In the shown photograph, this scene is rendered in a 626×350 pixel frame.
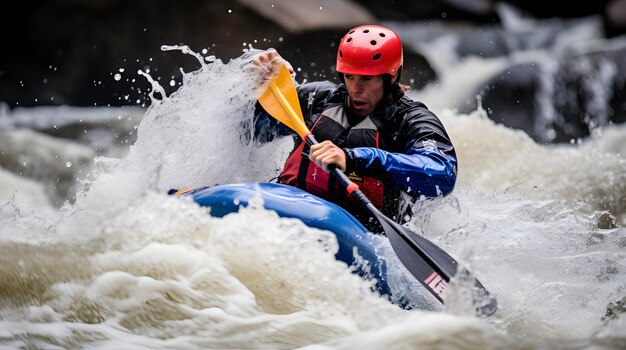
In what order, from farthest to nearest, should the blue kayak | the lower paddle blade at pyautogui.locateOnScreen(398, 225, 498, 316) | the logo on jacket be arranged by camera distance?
the logo on jacket → the blue kayak → the lower paddle blade at pyautogui.locateOnScreen(398, 225, 498, 316)

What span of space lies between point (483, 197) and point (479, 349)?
70.2 inches

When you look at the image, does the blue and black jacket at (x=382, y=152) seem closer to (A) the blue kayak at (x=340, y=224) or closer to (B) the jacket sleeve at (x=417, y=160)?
(B) the jacket sleeve at (x=417, y=160)

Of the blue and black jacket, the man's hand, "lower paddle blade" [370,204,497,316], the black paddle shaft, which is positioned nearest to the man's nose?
the blue and black jacket

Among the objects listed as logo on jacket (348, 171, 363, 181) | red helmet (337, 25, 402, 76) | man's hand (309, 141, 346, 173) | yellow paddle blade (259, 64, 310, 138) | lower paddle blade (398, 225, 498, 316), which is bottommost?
lower paddle blade (398, 225, 498, 316)

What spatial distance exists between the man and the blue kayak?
6.6 inches

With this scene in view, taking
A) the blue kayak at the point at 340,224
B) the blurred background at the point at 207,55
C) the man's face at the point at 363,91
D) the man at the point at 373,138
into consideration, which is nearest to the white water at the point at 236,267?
the blue kayak at the point at 340,224

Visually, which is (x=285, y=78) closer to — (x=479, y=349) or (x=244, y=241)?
(x=244, y=241)

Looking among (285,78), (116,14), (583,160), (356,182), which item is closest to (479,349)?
(356,182)

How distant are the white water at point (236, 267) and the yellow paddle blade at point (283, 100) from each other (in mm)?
129

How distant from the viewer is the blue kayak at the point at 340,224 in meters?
2.59

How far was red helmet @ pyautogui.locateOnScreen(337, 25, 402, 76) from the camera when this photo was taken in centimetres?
299

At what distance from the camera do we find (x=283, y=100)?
3109 mm

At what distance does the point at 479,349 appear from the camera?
6.35ft

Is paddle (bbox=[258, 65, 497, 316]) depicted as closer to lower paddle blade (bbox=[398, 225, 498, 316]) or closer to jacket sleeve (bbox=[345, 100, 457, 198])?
lower paddle blade (bbox=[398, 225, 498, 316])
